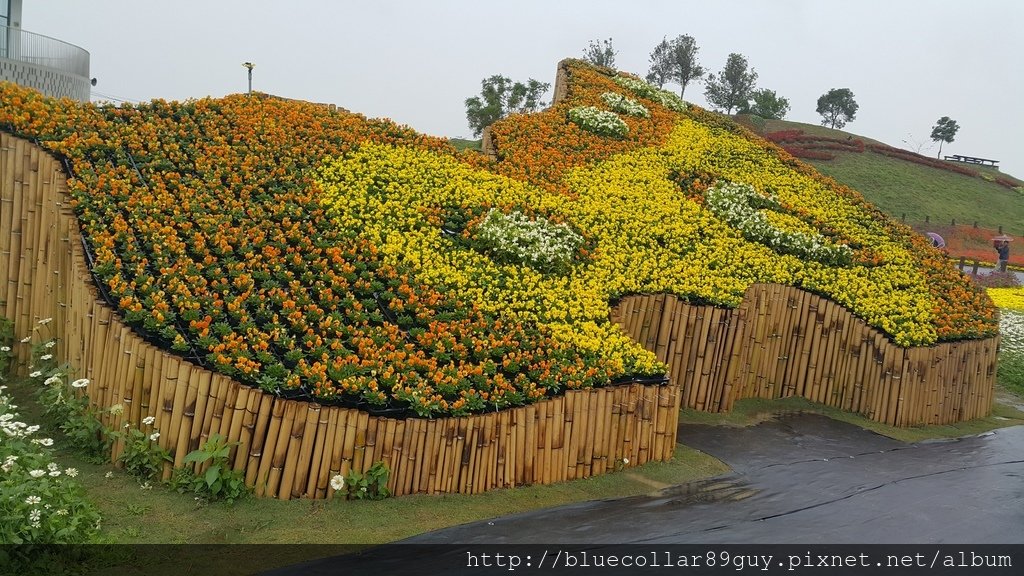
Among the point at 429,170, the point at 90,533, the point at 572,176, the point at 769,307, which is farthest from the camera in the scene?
the point at 572,176

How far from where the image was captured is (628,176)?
14.0m

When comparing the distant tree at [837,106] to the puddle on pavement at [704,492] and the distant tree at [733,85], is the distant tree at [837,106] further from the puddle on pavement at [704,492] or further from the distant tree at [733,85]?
the puddle on pavement at [704,492]

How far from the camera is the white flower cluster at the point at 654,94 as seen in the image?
64.3ft

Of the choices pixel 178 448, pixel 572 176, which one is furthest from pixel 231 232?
pixel 572 176

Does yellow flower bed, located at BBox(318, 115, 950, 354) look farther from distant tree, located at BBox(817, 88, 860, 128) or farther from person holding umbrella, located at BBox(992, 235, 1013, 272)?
distant tree, located at BBox(817, 88, 860, 128)

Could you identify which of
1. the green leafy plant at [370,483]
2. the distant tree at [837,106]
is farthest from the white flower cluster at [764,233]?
Answer: the distant tree at [837,106]

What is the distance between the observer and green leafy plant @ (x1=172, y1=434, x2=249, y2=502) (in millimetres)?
6293

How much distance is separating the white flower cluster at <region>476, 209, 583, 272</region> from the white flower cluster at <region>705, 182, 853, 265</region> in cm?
341

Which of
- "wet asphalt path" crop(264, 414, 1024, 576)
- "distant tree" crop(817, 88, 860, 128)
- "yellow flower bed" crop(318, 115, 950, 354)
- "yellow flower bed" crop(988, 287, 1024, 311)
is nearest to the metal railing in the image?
"yellow flower bed" crop(318, 115, 950, 354)

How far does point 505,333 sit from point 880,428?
553cm

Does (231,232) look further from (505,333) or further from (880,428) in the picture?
(880,428)

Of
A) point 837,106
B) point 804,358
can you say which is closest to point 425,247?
point 804,358

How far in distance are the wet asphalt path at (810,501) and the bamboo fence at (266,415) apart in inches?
26.0

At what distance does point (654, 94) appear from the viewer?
19938 mm
